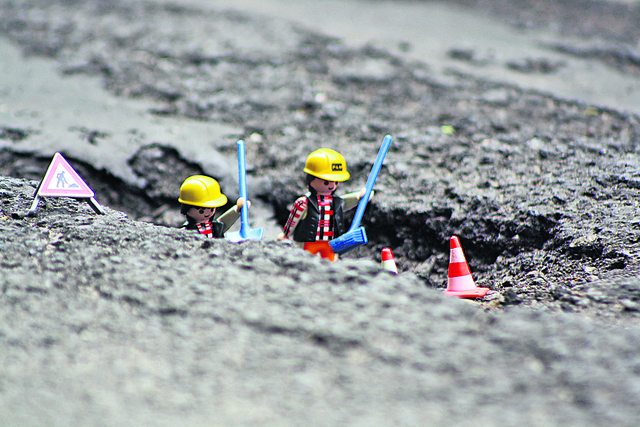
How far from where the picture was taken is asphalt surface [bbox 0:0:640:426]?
65.1 inches

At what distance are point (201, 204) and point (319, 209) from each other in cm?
71

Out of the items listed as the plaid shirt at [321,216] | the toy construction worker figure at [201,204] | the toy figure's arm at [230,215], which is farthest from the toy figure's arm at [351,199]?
the toy construction worker figure at [201,204]

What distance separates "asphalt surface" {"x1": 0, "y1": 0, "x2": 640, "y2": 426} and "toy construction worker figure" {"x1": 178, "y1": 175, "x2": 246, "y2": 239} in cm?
23

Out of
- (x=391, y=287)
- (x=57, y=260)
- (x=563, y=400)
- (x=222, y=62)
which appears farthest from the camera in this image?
(x=222, y=62)

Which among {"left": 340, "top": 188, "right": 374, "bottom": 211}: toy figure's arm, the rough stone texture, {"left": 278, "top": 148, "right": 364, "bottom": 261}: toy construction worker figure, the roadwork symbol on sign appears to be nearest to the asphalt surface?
the rough stone texture

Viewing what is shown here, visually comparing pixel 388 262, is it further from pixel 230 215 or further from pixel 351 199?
pixel 230 215

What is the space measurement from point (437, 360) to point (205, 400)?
0.81 metres

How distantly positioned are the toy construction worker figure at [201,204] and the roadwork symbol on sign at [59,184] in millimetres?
512

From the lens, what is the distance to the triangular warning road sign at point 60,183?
2.66 meters

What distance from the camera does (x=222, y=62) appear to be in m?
5.59

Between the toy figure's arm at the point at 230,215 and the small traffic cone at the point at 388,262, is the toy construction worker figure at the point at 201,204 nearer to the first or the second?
the toy figure's arm at the point at 230,215

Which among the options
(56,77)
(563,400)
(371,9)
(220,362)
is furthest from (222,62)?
(563,400)

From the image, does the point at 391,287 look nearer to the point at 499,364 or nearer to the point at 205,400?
the point at 499,364

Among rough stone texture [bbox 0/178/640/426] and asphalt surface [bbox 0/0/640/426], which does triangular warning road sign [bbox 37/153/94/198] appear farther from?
rough stone texture [bbox 0/178/640/426]
